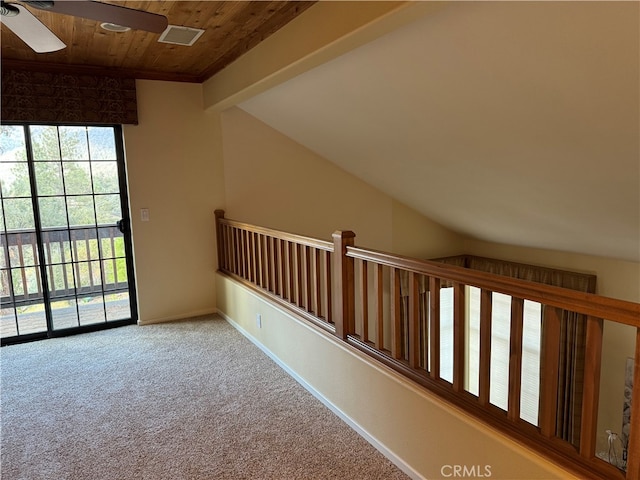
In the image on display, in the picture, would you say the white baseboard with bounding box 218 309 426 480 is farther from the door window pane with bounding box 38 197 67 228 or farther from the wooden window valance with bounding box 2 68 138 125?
the wooden window valance with bounding box 2 68 138 125

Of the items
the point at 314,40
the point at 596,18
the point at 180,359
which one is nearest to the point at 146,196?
the point at 180,359

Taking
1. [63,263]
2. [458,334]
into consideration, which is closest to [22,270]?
[63,263]

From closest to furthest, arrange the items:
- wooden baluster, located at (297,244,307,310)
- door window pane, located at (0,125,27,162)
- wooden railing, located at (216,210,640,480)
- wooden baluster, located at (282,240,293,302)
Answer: wooden railing, located at (216,210,640,480), wooden baluster, located at (297,244,307,310), wooden baluster, located at (282,240,293,302), door window pane, located at (0,125,27,162)

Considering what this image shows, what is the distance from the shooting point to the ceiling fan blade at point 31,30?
6.20 ft

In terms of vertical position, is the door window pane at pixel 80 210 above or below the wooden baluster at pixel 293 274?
above

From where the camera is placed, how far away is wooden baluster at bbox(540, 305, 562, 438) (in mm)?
1575

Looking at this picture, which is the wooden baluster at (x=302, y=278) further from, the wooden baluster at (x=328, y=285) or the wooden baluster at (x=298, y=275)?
the wooden baluster at (x=328, y=285)

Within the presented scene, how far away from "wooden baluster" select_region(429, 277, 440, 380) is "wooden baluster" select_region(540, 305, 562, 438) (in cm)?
50

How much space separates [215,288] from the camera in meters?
4.66

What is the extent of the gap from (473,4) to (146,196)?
131 inches

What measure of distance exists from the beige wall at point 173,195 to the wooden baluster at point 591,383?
369 cm

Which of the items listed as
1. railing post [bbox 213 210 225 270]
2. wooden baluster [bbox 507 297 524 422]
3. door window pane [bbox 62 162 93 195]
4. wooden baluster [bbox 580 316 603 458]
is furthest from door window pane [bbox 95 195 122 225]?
wooden baluster [bbox 580 316 603 458]

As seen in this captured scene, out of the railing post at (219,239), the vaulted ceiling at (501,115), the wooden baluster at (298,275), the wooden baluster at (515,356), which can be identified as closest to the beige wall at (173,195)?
the railing post at (219,239)

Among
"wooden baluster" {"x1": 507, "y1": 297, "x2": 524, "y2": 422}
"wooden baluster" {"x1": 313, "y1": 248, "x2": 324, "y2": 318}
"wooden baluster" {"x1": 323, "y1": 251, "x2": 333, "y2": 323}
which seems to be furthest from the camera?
"wooden baluster" {"x1": 313, "y1": 248, "x2": 324, "y2": 318}
